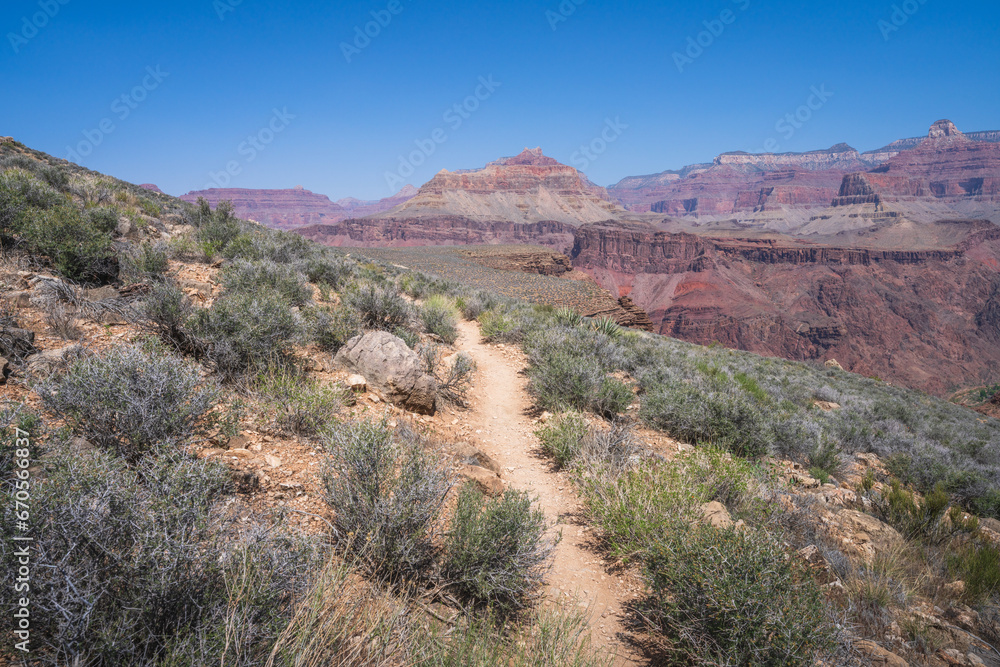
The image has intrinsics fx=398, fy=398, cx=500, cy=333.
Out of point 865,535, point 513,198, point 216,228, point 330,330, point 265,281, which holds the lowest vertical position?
point 865,535

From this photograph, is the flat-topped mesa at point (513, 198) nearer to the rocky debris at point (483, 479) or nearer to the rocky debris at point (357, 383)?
the rocky debris at point (357, 383)

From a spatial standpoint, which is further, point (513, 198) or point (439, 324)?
point (513, 198)

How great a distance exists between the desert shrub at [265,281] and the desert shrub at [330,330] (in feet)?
2.10

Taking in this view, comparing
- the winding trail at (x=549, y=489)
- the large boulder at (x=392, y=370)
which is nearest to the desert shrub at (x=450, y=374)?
the winding trail at (x=549, y=489)

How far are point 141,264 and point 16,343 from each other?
103 inches

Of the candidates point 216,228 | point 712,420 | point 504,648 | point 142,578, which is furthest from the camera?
point 216,228

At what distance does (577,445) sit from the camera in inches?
185

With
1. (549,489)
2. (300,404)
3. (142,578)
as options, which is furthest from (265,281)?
(142,578)

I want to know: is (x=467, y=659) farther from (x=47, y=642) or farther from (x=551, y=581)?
(x=47, y=642)

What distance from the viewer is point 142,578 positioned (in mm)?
1620

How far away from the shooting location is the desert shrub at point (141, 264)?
18.5 ft

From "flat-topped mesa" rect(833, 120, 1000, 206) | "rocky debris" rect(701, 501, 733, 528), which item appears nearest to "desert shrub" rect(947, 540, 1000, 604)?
"rocky debris" rect(701, 501, 733, 528)

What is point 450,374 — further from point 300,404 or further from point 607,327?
point 607,327

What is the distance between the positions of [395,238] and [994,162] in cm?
21231
